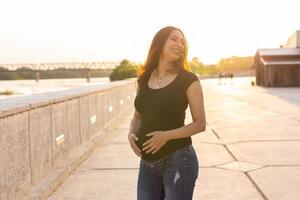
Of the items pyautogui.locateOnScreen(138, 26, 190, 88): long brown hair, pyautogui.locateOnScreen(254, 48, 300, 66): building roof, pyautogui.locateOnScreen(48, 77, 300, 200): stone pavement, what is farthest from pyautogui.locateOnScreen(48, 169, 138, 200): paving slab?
pyautogui.locateOnScreen(254, 48, 300, 66): building roof

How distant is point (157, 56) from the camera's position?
347 centimetres

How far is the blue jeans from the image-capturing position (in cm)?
325

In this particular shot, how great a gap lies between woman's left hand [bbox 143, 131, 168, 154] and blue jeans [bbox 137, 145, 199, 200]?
0.10m

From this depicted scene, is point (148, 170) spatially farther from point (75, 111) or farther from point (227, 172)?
point (75, 111)

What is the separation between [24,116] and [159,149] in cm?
299

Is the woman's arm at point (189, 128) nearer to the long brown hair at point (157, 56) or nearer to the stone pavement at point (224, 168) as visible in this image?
the long brown hair at point (157, 56)

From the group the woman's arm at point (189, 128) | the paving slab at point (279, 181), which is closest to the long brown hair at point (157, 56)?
the woman's arm at point (189, 128)

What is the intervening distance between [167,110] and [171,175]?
1.40ft

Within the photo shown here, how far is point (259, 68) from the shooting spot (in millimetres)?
54938

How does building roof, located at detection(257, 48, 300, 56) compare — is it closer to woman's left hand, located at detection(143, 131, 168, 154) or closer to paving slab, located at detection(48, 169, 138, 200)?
paving slab, located at detection(48, 169, 138, 200)

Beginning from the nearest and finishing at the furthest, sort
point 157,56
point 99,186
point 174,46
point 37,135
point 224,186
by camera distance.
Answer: point 174,46, point 157,56, point 37,135, point 224,186, point 99,186

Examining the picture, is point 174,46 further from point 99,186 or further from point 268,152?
point 268,152

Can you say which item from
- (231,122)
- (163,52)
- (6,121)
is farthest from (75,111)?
(231,122)

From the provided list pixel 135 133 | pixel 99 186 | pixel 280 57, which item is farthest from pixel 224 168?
pixel 280 57
